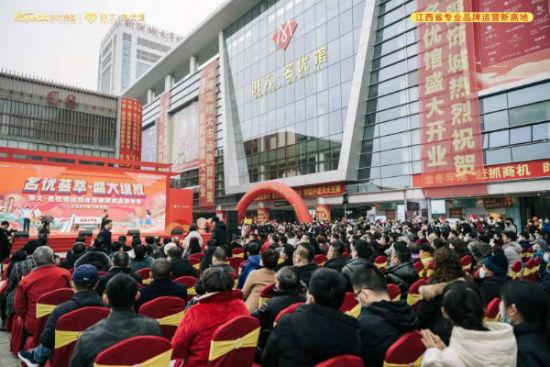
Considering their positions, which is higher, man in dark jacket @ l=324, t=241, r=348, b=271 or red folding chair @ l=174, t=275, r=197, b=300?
man in dark jacket @ l=324, t=241, r=348, b=271

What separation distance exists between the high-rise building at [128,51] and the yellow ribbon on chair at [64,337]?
103800 millimetres

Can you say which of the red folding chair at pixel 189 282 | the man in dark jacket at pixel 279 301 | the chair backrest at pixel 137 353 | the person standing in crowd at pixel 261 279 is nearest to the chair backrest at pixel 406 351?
the man in dark jacket at pixel 279 301

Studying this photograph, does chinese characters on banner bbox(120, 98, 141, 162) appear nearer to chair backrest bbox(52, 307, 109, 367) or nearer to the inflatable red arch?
the inflatable red arch

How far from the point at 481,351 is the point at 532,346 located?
16.6 inches

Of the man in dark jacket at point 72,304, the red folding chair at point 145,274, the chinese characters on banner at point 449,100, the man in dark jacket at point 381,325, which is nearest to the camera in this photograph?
the man in dark jacket at point 381,325

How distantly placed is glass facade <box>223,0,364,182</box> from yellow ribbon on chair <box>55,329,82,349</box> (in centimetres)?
2685

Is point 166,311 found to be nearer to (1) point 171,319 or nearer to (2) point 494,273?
(1) point 171,319

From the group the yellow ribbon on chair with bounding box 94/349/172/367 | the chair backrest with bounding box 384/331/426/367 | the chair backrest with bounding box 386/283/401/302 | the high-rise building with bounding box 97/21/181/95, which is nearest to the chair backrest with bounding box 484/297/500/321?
the chair backrest with bounding box 386/283/401/302

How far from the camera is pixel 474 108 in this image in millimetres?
21156

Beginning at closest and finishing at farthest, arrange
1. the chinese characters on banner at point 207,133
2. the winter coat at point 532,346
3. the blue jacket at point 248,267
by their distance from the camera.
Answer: the winter coat at point 532,346 < the blue jacket at point 248,267 < the chinese characters on banner at point 207,133

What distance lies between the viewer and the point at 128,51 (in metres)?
95.4

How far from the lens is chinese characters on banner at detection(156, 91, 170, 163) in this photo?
175 feet

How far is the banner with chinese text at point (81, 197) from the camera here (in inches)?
632

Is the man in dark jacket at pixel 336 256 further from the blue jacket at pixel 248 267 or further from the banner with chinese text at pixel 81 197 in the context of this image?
the banner with chinese text at pixel 81 197
